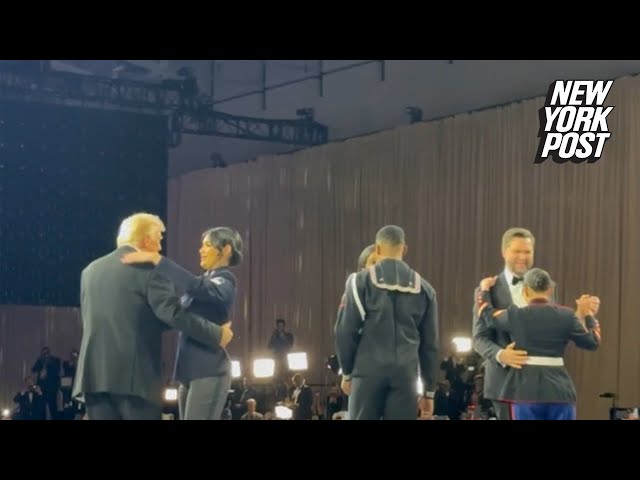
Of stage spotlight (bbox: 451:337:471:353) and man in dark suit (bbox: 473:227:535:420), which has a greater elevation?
man in dark suit (bbox: 473:227:535:420)

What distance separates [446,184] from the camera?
54.0 feet

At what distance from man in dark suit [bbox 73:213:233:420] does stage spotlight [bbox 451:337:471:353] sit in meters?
9.51

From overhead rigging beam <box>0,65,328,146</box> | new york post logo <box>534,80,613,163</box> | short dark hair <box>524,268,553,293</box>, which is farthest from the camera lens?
overhead rigging beam <box>0,65,328,146</box>

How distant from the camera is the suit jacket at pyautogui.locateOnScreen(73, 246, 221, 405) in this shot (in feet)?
18.2

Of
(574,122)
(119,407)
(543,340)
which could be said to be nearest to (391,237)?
(543,340)

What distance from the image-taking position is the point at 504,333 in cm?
621

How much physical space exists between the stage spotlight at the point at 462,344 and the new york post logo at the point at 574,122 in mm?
2362

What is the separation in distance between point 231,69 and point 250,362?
4874 mm

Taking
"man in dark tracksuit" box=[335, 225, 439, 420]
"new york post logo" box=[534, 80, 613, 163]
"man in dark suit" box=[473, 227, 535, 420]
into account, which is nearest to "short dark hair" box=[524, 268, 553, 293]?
"man in dark suit" box=[473, 227, 535, 420]

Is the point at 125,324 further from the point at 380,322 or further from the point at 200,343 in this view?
the point at 380,322

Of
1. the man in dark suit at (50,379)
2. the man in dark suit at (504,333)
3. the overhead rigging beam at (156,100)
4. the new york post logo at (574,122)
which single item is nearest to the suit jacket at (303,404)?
the new york post logo at (574,122)

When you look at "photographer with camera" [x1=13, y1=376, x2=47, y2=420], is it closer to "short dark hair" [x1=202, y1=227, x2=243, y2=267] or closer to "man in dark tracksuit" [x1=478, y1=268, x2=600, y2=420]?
"short dark hair" [x1=202, y1=227, x2=243, y2=267]
